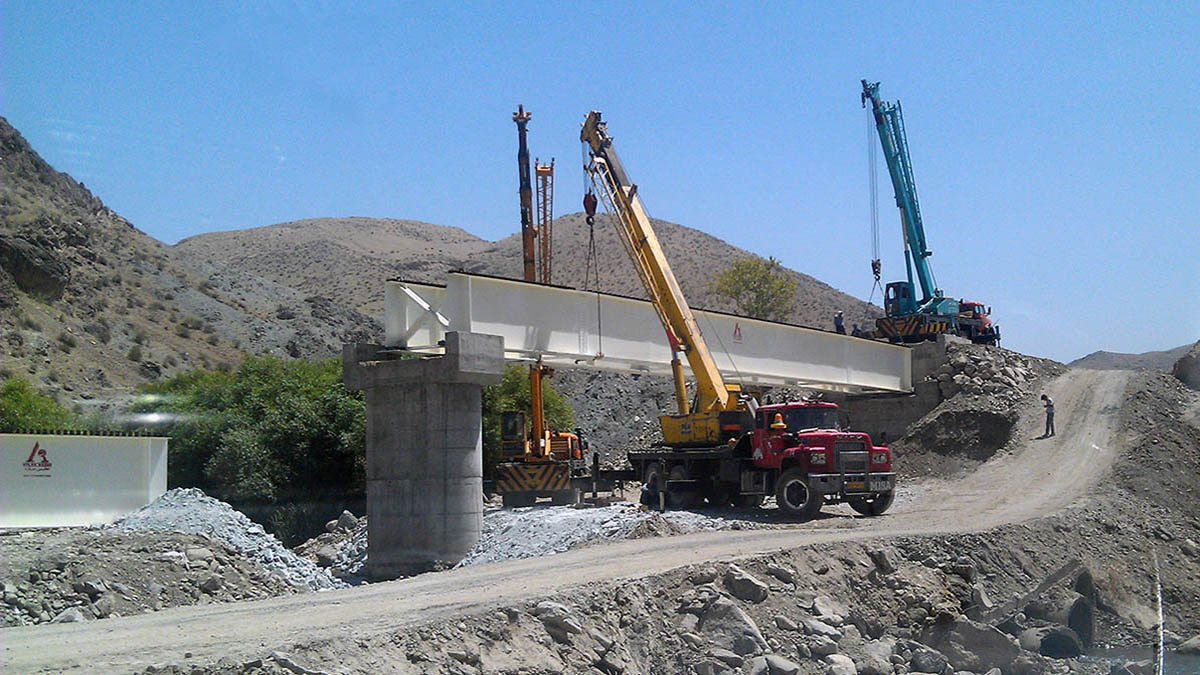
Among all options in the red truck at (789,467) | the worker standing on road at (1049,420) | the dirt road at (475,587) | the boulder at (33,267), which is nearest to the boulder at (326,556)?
the red truck at (789,467)

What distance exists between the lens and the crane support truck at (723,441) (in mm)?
25422

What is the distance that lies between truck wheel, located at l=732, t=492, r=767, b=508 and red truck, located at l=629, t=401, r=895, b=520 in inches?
1.0

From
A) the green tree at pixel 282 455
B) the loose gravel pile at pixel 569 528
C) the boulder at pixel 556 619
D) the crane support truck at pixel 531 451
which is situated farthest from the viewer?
the green tree at pixel 282 455

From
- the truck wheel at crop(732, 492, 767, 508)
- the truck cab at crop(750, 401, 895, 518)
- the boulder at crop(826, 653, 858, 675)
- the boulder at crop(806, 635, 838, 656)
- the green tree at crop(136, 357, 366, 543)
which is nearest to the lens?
the boulder at crop(826, 653, 858, 675)

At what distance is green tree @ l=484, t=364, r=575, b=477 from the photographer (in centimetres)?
4244

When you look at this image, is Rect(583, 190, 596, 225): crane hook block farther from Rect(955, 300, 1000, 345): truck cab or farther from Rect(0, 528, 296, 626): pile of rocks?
Rect(955, 300, 1000, 345): truck cab

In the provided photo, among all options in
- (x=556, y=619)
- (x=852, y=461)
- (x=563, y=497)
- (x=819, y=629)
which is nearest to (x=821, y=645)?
(x=819, y=629)

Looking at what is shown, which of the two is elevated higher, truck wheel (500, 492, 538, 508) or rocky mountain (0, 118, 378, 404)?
rocky mountain (0, 118, 378, 404)

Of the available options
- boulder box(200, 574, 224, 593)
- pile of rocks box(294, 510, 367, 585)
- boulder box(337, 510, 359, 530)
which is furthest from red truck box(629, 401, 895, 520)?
boulder box(200, 574, 224, 593)

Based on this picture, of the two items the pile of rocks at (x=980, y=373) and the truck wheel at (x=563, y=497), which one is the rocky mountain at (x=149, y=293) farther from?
the truck wheel at (x=563, y=497)

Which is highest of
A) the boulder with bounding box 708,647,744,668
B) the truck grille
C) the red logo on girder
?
the red logo on girder

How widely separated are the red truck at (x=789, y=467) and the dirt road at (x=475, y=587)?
2.77 feet

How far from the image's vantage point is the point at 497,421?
4359 centimetres

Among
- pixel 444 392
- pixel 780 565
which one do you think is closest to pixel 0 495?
pixel 444 392
